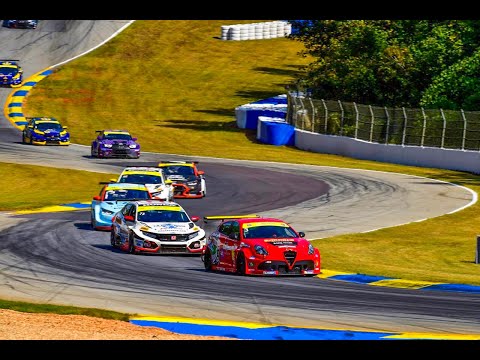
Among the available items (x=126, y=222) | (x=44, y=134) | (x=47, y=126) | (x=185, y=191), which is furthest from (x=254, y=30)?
(x=126, y=222)

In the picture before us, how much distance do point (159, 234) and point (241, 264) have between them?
13.1 feet

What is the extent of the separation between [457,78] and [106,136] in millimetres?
18127

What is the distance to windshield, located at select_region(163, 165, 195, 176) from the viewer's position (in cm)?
4097

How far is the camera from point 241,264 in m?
22.8

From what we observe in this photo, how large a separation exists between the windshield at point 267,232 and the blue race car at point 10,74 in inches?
2207

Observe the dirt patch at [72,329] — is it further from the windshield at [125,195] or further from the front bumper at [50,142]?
the front bumper at [50,142]

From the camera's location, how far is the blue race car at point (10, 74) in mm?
76500

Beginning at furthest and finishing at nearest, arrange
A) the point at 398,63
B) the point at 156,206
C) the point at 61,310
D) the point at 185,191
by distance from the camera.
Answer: the point at 398,63 < the point at 185,191 < the point at 156,206 < the point at 61,310

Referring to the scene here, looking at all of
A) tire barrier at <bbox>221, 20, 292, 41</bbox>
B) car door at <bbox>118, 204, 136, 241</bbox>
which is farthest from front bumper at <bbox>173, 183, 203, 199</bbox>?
tire barrier at <bbox>221, 20, 292, 41</bbox>

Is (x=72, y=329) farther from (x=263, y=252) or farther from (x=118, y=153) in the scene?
(x=118, y=153)

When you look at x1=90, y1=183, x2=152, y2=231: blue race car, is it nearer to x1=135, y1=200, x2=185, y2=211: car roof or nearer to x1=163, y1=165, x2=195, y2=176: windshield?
x1=135, y1=200, x2=185, y2=211: car roof

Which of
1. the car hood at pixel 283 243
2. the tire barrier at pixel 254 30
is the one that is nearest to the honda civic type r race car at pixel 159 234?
the car hood at pixel 283 243

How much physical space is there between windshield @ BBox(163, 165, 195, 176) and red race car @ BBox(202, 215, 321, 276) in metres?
17.5

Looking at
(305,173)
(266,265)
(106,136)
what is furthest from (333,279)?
(106,136)
